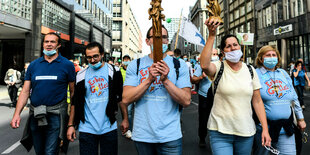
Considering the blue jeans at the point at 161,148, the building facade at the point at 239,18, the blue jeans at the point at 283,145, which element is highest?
the building facade at the point at 239,18

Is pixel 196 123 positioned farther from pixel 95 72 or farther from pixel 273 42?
pixel 273 42

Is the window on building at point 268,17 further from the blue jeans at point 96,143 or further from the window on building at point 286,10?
the blue jeans at point 96,143

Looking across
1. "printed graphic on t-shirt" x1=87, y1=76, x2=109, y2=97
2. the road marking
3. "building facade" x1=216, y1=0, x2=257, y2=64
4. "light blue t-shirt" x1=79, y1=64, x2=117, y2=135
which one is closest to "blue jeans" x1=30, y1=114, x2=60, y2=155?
"light blue t-shirt" x1=79, y1=64, x2=117, y2=135

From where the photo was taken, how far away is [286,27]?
23188 millimetres

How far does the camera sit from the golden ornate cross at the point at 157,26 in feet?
6.04

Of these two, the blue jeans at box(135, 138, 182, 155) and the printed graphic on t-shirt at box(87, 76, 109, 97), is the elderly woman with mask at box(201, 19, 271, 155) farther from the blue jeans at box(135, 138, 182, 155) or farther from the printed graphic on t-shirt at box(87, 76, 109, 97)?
the printed graphic on t-shirt at box(87, 76, 109, 97)

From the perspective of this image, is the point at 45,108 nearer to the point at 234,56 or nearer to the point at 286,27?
the point at 234,56

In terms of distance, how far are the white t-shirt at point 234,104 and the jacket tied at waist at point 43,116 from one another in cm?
178

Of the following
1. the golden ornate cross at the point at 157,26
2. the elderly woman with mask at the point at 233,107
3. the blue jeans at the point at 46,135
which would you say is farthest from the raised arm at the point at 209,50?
the blue jeans at the point at 46,135

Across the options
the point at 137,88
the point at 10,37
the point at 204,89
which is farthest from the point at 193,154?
the point at 10,37

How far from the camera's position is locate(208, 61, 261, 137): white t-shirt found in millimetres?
2271

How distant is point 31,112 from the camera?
9.04 ft

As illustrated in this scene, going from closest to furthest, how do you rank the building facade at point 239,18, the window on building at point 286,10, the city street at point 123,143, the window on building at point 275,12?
the city street at point 123,143 → the window on building at point 286,10 → the window on building at point 275,12 → the building facade at point 239,18

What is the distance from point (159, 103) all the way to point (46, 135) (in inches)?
62.9
